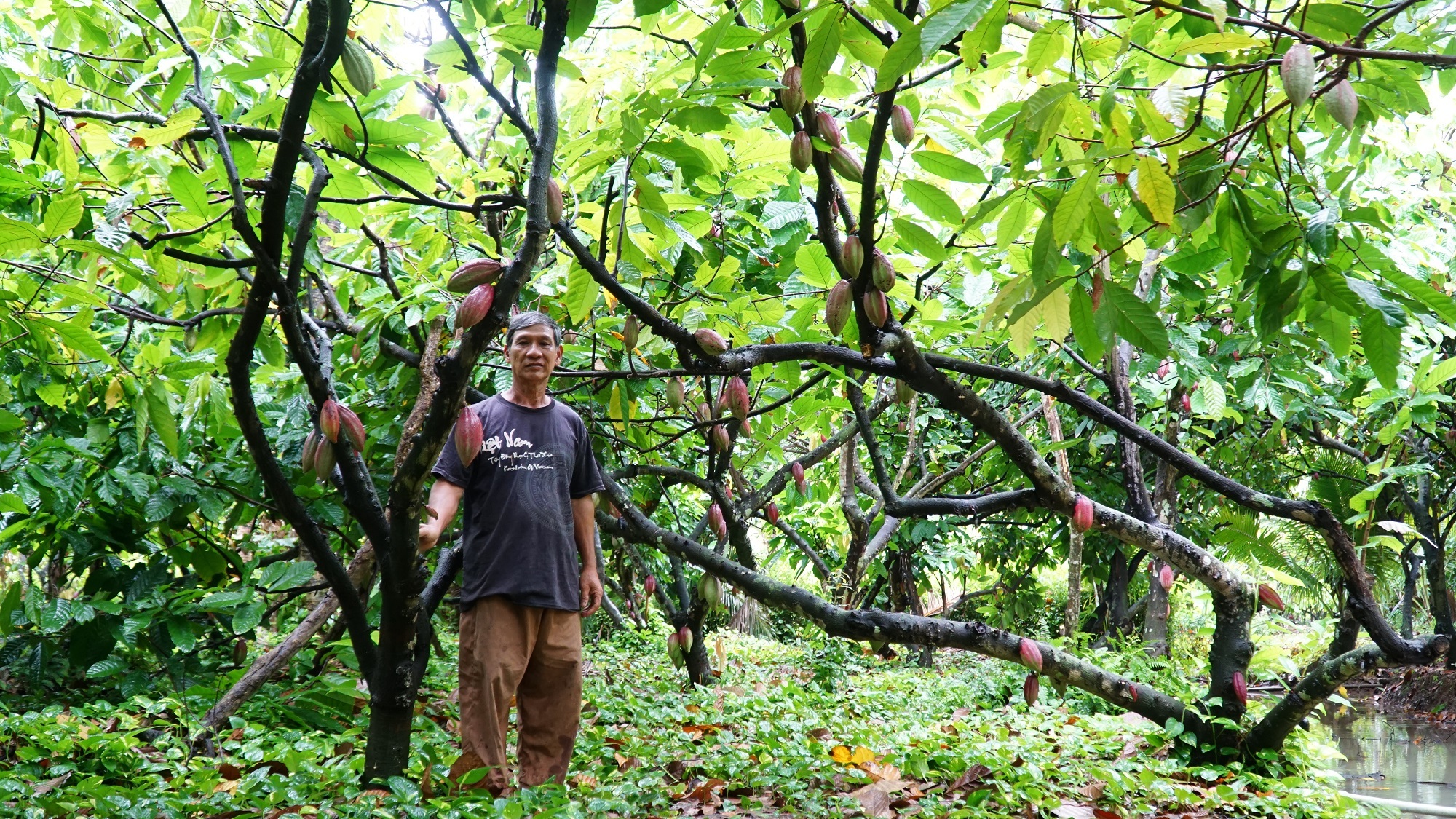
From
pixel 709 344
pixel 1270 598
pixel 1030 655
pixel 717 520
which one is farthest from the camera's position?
pixel 717 520

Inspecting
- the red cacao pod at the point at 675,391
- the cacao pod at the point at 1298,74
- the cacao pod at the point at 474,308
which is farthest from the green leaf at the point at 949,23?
the red cacao pod at the point at 675,391

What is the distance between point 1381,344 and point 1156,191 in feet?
1.30

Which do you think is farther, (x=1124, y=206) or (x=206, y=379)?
(x=206, y=379)

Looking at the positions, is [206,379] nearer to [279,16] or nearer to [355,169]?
[355,169]

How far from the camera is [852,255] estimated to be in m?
1.73

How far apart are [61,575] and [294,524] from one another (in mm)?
2632

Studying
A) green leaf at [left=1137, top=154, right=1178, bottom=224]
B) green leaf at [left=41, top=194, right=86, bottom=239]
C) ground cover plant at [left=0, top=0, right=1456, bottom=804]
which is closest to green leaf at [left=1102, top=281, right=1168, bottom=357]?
ground cover plant at [left=0, top=0, right=1456, bottom=804]

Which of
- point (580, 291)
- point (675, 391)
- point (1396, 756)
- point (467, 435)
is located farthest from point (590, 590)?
point (1396, 756)

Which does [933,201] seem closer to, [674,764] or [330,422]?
[330,422]

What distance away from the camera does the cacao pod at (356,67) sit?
1.47 metres

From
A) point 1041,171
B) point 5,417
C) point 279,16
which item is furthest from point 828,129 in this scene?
point 279,16

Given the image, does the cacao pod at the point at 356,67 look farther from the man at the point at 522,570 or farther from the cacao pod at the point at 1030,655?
the cacao pod at the point at 1030,655

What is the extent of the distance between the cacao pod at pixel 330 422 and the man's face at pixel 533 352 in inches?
32.4

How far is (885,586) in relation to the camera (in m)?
7.23
